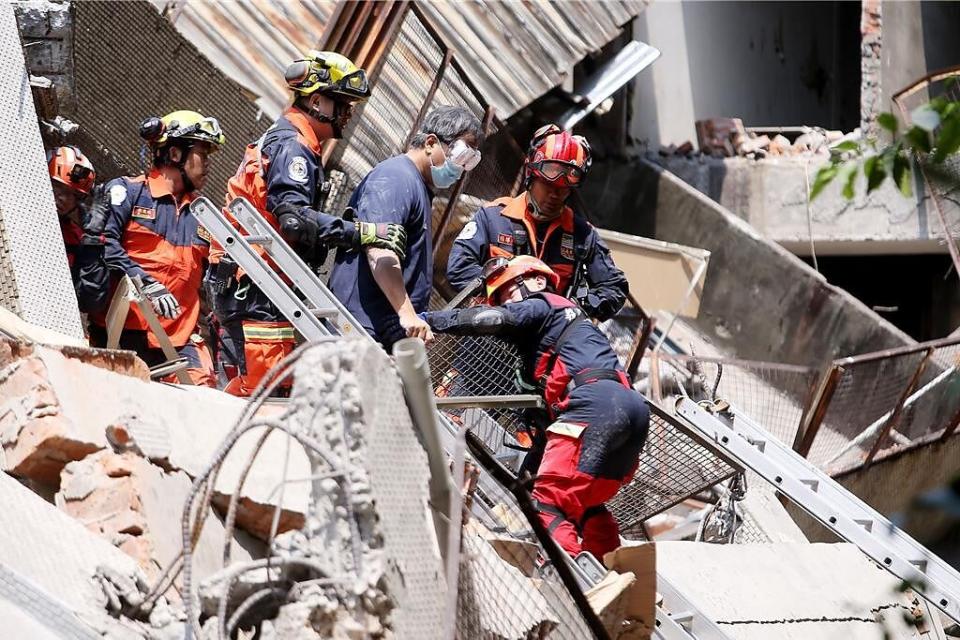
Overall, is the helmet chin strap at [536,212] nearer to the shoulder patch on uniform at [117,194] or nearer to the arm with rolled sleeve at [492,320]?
the arm with rolled sleeve at [492,320]

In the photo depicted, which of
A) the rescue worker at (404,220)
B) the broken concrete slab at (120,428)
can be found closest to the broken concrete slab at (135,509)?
the broken concrete slab at (120,428)

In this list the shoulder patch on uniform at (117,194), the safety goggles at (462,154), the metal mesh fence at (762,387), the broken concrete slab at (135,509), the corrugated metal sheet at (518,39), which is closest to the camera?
the broken concrete slab at (135,509)

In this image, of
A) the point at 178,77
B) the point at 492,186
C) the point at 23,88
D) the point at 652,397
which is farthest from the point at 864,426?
the point at 23,88

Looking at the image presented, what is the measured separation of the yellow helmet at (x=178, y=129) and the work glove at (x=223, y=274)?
105 cm

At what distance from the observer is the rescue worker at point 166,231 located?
663 cm

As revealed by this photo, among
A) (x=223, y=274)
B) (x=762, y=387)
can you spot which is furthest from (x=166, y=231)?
(x=762, y=387)

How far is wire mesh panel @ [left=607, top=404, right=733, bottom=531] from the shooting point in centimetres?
628

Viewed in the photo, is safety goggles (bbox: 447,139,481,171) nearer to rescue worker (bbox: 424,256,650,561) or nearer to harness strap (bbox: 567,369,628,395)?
rescue worker (bbox: 424,256,650,561)

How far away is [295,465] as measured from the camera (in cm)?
443

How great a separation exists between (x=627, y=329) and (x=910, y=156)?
8132 millimetres

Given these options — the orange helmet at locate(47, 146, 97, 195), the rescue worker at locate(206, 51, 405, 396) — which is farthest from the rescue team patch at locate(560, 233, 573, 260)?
the orange helmet at locate(47, 146, 97, 195)

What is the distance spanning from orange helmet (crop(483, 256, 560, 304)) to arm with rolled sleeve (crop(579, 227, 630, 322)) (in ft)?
0.96

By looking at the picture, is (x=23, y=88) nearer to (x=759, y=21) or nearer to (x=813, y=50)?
(x=759, y=21)

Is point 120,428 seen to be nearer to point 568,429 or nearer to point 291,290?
point 291,290
